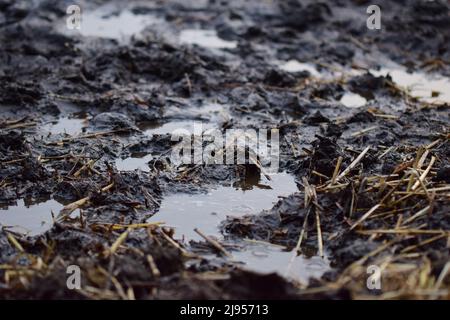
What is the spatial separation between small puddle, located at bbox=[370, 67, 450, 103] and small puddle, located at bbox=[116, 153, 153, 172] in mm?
3548

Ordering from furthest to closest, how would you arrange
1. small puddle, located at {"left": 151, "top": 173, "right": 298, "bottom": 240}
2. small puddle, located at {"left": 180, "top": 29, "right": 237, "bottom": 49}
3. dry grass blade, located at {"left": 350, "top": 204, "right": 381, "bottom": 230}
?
small puddle, located at {"left": 180, "top": 29, "right": 237, "bottom": 49} < small puddle, located at {"left": 151, "top": 173, "right": 298, "bottom": 240} < dry grass blade, located at {"left": 350, "top": 204, "right": 381, "bottom": 230}

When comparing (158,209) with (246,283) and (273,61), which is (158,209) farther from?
(273,61)

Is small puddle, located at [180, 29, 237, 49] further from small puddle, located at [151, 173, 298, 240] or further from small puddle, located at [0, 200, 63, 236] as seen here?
small puddle, located at [0, 200, 63, 236]

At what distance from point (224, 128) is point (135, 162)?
45.5 inches

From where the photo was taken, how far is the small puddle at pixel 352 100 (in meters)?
7.86

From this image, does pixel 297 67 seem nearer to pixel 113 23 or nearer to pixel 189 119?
pixel 189 119

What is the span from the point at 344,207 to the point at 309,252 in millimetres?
471

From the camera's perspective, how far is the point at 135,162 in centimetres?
627

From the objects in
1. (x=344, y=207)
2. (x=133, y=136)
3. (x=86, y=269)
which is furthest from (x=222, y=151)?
(x=86, y=269)

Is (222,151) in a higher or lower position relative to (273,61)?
lower

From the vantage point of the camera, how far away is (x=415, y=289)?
3838 mm

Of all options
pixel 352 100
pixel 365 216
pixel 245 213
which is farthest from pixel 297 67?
pixel 365 216

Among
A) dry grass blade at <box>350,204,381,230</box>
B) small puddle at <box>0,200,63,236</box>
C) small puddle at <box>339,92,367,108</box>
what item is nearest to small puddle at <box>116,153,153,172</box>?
small puddle at <box>0,200,63,236</box>

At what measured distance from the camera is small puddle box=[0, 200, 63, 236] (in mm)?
5078
